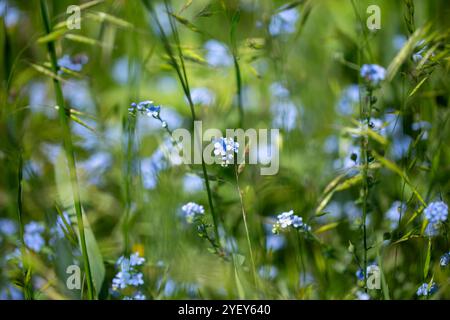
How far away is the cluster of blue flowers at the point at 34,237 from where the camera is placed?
1.70m

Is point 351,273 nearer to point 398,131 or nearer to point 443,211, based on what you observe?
point 443,211

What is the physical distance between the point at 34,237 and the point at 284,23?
109cm

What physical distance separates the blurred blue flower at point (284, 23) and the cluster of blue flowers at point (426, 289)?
925mm

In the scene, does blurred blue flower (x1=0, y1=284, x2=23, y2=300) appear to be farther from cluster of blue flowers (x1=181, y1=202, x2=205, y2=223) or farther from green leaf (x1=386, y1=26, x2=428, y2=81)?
green leaf (x1=386, y1=26, x2=428, y2=81)

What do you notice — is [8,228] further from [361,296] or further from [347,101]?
[347,101]

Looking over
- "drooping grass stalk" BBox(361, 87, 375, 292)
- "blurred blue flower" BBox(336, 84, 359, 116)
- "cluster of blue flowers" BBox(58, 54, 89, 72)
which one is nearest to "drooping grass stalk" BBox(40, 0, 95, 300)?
"cluster of blue flowers" BBox(58, 54, 89, 72)

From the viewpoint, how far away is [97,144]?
2307mm

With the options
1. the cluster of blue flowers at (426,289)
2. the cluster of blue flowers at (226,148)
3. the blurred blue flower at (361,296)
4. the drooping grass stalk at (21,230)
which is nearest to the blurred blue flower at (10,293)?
the drooping grass stalk at (21,230)

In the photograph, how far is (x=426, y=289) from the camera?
4.17 feet

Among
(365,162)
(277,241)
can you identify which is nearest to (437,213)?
(365,162)

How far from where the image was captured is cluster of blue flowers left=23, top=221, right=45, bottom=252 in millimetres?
1696
